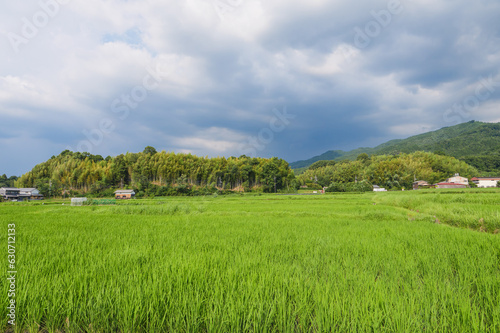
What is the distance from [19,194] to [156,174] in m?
25.8

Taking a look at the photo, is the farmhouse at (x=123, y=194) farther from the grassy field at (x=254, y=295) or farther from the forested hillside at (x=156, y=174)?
the grassy field at (x=254, y=295)

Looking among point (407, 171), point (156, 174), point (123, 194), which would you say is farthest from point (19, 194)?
point (407, 171)

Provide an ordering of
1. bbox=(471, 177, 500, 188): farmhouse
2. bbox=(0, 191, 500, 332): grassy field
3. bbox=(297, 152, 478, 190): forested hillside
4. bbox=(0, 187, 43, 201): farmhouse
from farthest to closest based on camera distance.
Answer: bbox=(297, 152, 478, 190): forested hillside, bbox=(471, 177, 500, 188): farmhouse, bbox=(0, 187, 43, 201): farmhouse, bbox=(0, 191, 500, 332): grassy field

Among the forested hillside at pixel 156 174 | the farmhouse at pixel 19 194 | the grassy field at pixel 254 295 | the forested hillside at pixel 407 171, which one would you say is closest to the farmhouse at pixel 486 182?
the forested hillside at pixel 407 171

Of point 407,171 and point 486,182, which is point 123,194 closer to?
point 407,171

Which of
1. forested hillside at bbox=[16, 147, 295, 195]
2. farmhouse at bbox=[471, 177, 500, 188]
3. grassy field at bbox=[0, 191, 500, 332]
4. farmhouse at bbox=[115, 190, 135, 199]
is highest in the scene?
forested hillside at bbox=[16, 147, 295, 195]

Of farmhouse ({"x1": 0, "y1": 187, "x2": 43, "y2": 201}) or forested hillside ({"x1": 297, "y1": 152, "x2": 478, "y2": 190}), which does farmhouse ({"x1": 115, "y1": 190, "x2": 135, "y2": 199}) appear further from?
forested hillside ({"x1": 297, "y1": 152, "x2": 478, "y2": 190})

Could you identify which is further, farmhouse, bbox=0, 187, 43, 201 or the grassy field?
farmhouse, bbox=0, 187, 43, 201

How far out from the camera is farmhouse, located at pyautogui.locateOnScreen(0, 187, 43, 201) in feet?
138


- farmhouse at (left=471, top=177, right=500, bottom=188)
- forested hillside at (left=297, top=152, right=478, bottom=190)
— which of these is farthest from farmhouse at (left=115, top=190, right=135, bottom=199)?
farmhouse at (left=471, top=177, right=500, bottom=188)

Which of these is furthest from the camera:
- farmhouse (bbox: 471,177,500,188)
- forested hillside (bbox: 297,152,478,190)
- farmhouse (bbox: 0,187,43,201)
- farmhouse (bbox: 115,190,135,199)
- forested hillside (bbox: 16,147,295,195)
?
forested hillside (bbox: 297,152,478,190)

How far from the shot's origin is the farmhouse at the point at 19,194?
42.2 m

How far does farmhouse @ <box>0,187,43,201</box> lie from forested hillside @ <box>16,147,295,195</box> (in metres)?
1.71

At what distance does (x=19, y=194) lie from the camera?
4322cm
